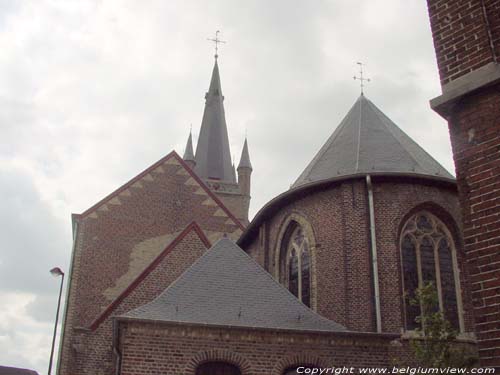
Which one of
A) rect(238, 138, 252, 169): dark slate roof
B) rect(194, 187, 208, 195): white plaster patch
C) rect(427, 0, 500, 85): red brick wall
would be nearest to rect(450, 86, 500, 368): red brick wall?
rect(427, 0, 500, 85): red brick wall

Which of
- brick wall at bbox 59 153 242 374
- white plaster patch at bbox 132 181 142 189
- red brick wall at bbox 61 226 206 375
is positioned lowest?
red brick wall at bbox 61 226 206 375

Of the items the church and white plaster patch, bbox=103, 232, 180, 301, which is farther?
white plaster patch, bbox=103, 232, 180, 301

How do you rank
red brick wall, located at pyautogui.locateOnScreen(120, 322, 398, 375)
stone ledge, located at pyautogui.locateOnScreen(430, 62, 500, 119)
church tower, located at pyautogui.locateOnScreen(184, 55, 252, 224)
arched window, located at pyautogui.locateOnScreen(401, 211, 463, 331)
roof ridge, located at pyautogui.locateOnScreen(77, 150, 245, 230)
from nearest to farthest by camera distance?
1. stone ledge, located at pyautogui.locateOnScreen(430, 62, 500, 119)
2. red brick wall, located at pyautogui.locateOnScreen(120, 322, 398, 375)
3. arched window, located at pyautogui.locateOnScreen(401, 211, 463, 331)
4. roof ridge, located at pyautogui.locateOnScreen(77, 150, 245, 230)
5. church tower, located at pyautogui.locateOnScreen(184, 55, 252, 224)

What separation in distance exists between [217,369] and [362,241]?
5.36 metres

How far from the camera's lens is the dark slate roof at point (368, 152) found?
16078 millimetres

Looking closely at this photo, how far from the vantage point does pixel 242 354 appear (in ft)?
38.4

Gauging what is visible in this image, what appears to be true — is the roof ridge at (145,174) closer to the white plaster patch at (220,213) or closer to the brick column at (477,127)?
the white plaster patch at (220,213)

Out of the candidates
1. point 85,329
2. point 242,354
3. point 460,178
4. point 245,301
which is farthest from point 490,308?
point 85,329

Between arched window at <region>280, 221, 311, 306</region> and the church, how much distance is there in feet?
0.11

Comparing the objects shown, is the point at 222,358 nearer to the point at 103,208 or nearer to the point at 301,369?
the point at 301,369

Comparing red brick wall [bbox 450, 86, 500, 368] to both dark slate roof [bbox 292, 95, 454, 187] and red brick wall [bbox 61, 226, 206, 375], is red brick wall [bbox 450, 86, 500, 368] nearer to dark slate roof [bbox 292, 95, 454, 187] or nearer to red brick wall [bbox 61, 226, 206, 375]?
dark slate roof [bbox 292, 95, 454, 187]

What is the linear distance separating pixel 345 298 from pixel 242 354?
154 inches

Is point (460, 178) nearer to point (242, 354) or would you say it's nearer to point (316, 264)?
point (242, 354)

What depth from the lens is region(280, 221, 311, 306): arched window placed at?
16344 millimetres
